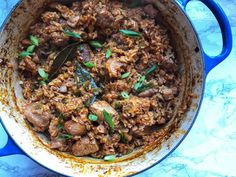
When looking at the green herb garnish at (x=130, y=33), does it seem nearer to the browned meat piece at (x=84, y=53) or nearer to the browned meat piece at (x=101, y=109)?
the browned meat piece at (x=84, y=53)

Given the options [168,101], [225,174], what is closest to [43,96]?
[168,101]

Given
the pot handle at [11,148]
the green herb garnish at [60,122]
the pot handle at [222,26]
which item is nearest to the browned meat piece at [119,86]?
the green herb garnish at [60,122]

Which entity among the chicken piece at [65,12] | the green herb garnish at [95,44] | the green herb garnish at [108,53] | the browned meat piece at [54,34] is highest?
the chicken piece at [65,12]

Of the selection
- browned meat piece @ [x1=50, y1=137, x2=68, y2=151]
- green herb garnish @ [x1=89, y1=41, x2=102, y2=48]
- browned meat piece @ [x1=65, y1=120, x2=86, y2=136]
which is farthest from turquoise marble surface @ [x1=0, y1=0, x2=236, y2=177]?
green herb garnish @ [x1=89, y1=41, x2=102, y2=48]

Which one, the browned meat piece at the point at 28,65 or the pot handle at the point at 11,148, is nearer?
the pot handle at the point at 11,148

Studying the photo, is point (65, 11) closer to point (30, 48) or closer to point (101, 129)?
point (30, 48)

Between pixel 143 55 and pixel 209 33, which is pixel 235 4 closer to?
pixel 209 33
